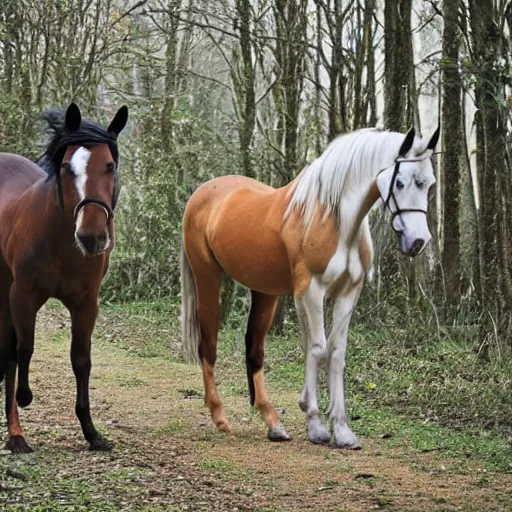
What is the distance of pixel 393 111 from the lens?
9.77 meters

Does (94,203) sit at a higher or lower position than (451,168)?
lower

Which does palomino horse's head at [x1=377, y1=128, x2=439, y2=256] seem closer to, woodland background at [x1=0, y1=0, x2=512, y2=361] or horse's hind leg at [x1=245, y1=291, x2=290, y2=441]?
woodland background at [x1=0, y1=0, x2=512, y2=361]

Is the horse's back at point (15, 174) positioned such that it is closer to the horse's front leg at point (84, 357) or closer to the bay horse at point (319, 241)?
the horse's front leg at point (84, 357)

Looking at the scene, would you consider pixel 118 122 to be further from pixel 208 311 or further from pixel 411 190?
pixel 208 311

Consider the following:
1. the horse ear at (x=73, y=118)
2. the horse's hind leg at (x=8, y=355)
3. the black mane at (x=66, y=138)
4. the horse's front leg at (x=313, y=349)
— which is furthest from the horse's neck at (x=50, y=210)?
the horse's front leg at (x=313, y=349)

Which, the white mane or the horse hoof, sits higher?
the white mane

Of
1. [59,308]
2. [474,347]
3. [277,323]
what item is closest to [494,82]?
[474,347]

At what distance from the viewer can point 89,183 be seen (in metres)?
5.33

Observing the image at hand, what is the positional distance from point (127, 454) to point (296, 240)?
5.63 ft

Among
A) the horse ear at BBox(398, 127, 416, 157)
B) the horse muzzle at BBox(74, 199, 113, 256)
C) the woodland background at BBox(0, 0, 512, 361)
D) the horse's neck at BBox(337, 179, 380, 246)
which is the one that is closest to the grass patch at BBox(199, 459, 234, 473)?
the horse muzzle at BBox(74, 199, 113, 256)

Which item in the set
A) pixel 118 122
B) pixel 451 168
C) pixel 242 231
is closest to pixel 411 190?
pixel 242 231

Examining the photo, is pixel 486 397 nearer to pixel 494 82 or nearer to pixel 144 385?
pixel 494 82

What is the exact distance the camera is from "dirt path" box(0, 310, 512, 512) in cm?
447

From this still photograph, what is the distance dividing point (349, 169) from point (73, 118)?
1.75 meters
